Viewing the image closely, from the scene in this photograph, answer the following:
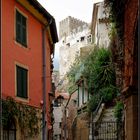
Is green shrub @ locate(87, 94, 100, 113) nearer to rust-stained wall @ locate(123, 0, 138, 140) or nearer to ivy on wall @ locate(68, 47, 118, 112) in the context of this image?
ivy on wall @ locate(68, 47, 118, 112)

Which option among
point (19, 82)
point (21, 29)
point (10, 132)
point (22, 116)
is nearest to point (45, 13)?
point (21, 29)

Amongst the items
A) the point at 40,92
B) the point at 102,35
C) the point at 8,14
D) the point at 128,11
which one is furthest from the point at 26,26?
the point at 102,35

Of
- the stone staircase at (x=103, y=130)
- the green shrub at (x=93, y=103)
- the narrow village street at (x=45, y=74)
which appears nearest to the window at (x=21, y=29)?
the narrow village street at (x=45, y=74)

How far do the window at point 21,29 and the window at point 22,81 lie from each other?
127cm

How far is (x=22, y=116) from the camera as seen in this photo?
20969 mm

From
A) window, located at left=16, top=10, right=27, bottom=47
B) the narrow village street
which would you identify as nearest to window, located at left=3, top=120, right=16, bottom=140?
the narrow village street

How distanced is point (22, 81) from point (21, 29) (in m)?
2.38

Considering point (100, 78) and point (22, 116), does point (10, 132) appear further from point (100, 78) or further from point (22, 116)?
point (100, 78)

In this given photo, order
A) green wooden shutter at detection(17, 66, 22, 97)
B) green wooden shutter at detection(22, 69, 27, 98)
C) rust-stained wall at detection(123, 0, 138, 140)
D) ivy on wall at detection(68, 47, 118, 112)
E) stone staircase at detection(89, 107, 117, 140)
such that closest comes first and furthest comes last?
1. rust-stained wall at detection(123, 0, 138, 140)
2. green wooden shutter at detection(17, 66, 22, 97)
3. green wooden shutter at detection(22, 69, 27, 98)
4. stone staircase at detection(89, 107, 117, 140)
5. ivy on wall at detection(68, 47, 118, 112)

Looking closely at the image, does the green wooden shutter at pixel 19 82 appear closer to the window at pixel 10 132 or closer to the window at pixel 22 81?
the window at pixel 22 81

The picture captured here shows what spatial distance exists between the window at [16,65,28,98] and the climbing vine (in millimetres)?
562

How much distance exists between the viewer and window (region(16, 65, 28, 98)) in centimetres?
2088

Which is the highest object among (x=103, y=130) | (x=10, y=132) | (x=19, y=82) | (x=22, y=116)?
(x=19, y=82)

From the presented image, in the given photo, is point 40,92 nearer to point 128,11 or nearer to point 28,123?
point 28,123
